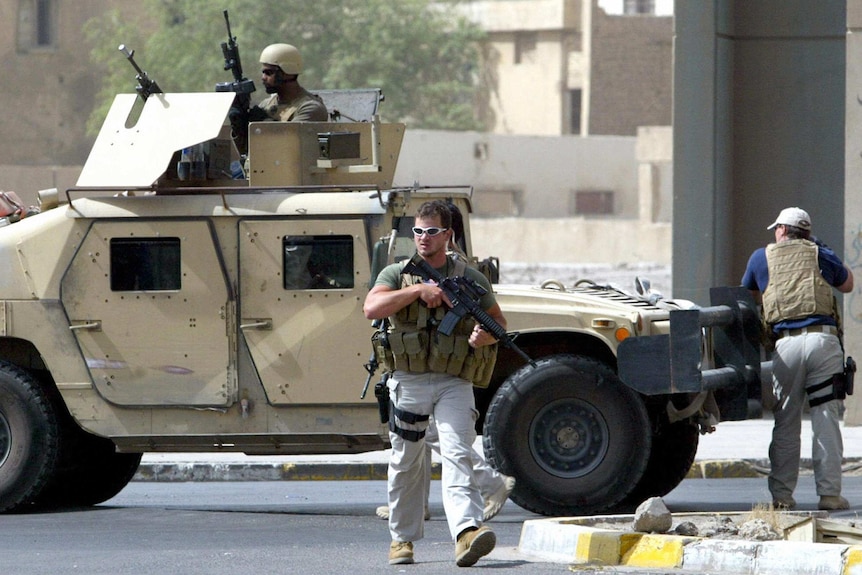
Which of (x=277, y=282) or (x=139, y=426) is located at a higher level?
(x=277, y=282)

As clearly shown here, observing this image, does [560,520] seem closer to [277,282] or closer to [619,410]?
[619,410]

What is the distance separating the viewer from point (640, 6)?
70.4 meters

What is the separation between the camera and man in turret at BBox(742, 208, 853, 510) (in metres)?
9.02

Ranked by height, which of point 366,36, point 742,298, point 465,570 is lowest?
point 465,570

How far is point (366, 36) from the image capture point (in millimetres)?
56188

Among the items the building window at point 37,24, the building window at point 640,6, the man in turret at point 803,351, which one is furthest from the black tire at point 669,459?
the building window at point 640,6

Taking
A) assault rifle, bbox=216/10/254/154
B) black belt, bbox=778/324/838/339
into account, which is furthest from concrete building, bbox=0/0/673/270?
black belt, bbox=778/324/838/339

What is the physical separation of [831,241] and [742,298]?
6296mm

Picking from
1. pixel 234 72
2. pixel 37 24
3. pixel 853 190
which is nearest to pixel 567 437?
pixel 234 72

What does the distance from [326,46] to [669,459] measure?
46.9 m

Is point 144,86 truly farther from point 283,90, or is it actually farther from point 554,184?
point 554,184

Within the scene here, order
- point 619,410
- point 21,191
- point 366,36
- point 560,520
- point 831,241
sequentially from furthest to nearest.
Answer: point 366,36, point 21,191, point 831,241, point 619,410, point 560,520

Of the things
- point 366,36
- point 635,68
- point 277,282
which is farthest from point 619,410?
point 635,68

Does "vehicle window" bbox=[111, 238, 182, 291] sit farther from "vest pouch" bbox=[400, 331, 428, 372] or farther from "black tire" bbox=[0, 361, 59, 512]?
"vest pouch" bbox=[400, 331, 428, 372]
